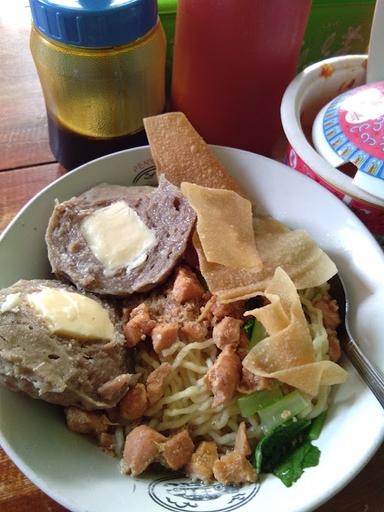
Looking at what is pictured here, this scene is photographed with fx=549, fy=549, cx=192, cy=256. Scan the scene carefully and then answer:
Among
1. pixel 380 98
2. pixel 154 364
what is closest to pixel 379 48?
pixel 380 98

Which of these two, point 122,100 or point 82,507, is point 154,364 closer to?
point 82,507

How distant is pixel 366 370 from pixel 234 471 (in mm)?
280

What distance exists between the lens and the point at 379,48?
1.24m

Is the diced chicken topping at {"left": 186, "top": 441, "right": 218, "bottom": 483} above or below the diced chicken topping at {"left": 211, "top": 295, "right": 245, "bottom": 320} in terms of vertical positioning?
below

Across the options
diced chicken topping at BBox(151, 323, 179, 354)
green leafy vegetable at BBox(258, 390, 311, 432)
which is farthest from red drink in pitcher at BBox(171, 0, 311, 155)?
green leafy vegetable at BBox(258, 390, 311, 432)

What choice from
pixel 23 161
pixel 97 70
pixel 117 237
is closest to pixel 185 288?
pixel 117 237

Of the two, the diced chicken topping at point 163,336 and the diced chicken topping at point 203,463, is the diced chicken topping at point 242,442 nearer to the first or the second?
the diced chicken topping at point 203,463

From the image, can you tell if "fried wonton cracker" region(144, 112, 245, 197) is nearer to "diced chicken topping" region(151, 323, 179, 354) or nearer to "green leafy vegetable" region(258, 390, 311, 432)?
"diced chicken topping" region(151, 323, 179, 354)

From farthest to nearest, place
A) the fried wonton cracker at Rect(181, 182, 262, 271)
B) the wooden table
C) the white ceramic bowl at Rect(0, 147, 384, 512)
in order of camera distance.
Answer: the fried wonton cracker at Rect(181, 182, 262, 271) → the wooden table → the white ceramic bowl at Rect(0, 147, 384, 512)

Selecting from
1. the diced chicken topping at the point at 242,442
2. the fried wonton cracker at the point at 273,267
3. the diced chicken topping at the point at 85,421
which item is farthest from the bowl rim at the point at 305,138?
the diced chicken topping at the point at 85,421

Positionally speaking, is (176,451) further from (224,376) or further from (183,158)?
(183,158)

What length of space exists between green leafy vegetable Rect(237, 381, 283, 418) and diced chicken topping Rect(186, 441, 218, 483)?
9 cm

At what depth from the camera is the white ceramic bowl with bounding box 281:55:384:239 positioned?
3.55ft

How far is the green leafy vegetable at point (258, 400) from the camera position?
948 millimetres
